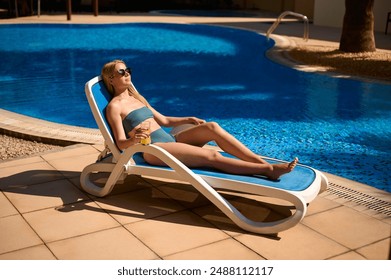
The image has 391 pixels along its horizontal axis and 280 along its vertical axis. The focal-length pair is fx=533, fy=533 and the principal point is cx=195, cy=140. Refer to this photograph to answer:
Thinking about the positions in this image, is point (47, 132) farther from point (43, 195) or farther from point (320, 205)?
point (320, 205)

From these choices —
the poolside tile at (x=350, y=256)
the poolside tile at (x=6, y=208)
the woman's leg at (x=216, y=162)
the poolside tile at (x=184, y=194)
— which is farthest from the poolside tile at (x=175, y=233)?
the poolside tile at (x=6, y=208)

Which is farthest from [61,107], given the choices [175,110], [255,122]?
[255,122]

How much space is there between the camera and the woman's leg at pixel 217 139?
4.31m

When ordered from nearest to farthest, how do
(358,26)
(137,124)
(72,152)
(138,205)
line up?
(138,205) < (137,124) < (72,152) < (358,26)

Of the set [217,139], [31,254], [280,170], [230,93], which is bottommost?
[230,93]

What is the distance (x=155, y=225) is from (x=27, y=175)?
1668mm

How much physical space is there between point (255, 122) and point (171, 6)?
21630mm

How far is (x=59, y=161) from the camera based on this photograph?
5500 millimetres

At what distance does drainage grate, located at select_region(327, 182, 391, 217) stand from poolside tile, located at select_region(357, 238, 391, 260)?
62 centimetres

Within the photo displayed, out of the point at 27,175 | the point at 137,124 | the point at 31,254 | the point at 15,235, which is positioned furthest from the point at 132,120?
the point at 31,254

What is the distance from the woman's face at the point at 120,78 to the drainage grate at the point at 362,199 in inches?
81.6

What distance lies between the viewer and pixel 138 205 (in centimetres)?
447

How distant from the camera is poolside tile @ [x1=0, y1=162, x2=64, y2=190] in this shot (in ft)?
16.1

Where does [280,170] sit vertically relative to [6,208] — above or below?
above
